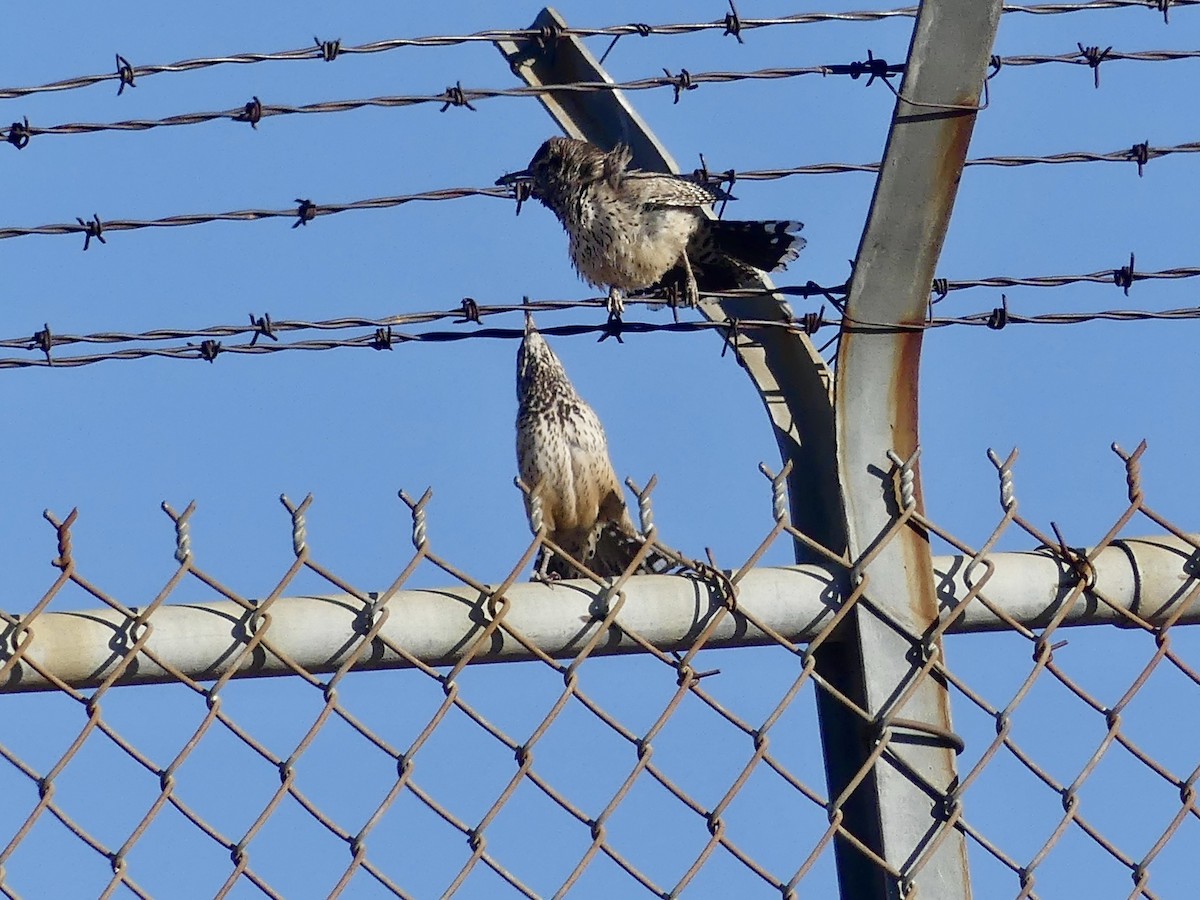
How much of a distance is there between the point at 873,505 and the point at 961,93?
70cm

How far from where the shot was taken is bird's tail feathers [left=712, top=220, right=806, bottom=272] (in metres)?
5.42

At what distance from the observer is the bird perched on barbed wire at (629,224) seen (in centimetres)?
570

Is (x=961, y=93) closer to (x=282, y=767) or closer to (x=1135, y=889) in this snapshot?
(x=1135, y=889)

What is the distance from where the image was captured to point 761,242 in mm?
5469

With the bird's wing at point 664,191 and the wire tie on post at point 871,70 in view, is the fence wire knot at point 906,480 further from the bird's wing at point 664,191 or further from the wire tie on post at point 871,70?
the bird's wing at point 664,191

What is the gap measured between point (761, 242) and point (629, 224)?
1.95 feet

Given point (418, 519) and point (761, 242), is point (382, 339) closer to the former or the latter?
point (418, 519)

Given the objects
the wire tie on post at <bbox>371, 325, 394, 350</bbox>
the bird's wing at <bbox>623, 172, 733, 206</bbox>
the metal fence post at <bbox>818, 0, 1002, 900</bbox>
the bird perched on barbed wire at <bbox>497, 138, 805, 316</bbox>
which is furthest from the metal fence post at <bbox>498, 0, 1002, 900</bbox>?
the bird's wing at <bbox>623, 172, 733, 206</bbox>

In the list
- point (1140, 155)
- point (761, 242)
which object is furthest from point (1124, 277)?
point (761, 242)

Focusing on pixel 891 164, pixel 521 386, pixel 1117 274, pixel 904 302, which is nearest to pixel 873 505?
pixel 904 302

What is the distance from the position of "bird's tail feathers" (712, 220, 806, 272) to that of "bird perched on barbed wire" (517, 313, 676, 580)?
2.18 feet

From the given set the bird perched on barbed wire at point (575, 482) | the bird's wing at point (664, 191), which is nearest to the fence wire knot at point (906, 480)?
the bird perched on barbed wire at point (575, 482)

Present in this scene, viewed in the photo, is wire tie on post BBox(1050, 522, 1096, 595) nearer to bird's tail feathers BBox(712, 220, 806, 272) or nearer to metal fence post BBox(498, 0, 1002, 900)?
metal fence post BBox(498, 0, 1002, 900)

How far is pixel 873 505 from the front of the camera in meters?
3.01
